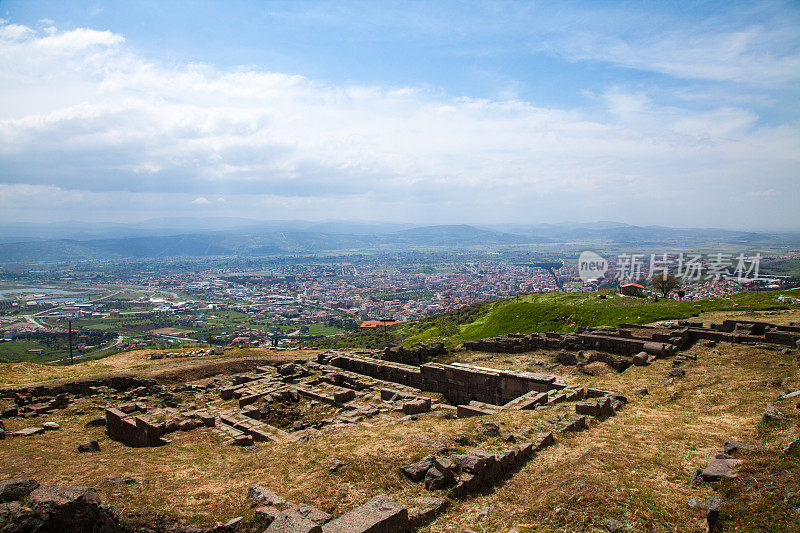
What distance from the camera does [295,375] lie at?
23078mm

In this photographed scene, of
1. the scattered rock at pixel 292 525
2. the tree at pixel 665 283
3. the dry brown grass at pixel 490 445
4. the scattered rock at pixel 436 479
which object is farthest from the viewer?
the tree at pixel 665 283

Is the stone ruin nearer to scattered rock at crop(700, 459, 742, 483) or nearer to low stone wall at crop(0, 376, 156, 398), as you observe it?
scattered rock at crop(700, 459, 742, 483)

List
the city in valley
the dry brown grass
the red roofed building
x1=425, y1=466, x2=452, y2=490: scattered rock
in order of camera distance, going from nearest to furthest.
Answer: the dry brown grass, x1=425, y1=466, x2=452, y2=490: scattered rock, the red roofed building, the city in valley

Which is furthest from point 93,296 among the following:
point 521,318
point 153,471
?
point 153,471

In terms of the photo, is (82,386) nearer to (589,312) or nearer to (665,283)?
(589,312)

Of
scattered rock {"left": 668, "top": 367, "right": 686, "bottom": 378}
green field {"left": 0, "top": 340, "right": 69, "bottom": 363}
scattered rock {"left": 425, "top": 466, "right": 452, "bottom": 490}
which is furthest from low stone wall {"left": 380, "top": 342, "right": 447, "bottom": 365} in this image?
green field {"left": 0, "top": 340, "right": 69, "bottom": 363}

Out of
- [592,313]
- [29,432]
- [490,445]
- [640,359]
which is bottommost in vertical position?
[29,432]

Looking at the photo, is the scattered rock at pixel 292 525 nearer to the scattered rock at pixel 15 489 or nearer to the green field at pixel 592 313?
the scattered rock at pixel 15 489

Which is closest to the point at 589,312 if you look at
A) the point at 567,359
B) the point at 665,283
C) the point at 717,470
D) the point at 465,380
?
the point at 567,359

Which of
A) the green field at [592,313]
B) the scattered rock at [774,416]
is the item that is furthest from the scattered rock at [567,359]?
the green field at [592,313]

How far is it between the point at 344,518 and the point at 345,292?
135m

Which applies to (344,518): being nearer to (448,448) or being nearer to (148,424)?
(448,448)

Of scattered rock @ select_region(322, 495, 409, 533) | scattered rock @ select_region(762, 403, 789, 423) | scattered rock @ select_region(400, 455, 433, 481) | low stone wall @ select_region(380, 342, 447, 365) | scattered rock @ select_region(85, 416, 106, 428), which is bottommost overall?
scattered rock @ select_region(85, 416, 106, 428)

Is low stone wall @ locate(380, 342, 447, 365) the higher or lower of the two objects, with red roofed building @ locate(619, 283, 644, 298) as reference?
lower
